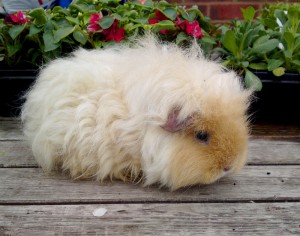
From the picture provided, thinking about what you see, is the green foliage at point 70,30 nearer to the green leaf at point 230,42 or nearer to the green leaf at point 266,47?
→ the green leaf at point 230,42

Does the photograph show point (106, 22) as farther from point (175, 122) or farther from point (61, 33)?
point (175, 122)

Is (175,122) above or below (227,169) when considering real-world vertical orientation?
Result: above

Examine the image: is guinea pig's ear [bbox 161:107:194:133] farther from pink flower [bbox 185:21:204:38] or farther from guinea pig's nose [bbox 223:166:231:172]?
pink flower [bbox 185:21:204:38]

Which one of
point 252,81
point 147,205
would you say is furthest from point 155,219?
point 252,81

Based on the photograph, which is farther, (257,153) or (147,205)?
(257,153)

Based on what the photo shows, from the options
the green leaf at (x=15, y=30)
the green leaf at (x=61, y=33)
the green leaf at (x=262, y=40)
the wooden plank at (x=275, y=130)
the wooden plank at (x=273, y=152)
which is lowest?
the wooden plank at (x=275, y=130)

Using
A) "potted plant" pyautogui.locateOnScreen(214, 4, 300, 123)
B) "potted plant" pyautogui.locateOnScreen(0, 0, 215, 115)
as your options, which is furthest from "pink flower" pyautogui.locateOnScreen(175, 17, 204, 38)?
"potted plant" pyautogui.locateOnScreen(214, 4, 300, 123)

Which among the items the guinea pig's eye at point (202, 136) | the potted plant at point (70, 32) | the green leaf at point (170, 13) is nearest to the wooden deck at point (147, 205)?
the guinea pig's eye at point (202, 136)
